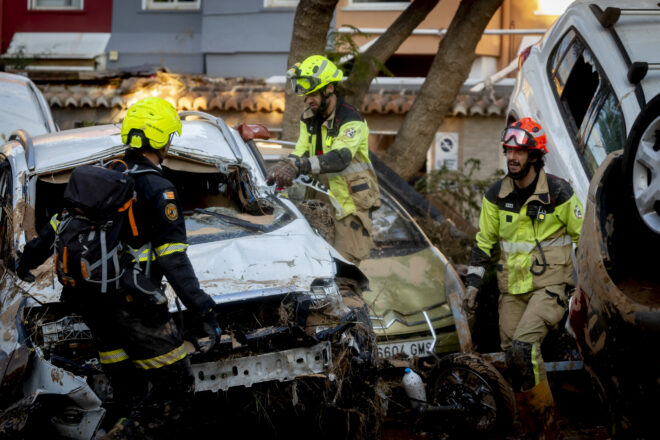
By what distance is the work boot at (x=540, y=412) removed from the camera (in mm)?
4891

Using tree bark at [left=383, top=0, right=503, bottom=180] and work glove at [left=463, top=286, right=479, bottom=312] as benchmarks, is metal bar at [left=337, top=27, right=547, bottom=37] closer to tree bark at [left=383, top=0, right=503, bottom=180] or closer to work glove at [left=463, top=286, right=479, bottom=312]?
tree bark at [left=383, top=0, right=503, bottom=180]

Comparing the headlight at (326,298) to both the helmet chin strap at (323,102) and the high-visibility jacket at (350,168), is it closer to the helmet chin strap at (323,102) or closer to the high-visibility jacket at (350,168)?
the high-visibility jacket at (350,168)

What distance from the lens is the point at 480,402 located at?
5.12 m

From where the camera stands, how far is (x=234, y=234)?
5.06 meters

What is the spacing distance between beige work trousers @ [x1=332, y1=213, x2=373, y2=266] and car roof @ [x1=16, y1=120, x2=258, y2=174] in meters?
0.79

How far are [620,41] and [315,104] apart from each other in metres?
2.09

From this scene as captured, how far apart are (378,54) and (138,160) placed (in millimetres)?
5496

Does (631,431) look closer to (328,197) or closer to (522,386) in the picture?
(522,386)

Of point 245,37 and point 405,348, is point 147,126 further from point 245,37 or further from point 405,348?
point 245,37

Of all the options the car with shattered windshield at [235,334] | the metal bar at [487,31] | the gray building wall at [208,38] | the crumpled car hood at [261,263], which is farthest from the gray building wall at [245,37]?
the crumpled car hood at [261,263]

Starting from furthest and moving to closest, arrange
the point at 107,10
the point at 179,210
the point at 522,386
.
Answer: the point at 107,10 → the point at 522,386 → the point at 179,210

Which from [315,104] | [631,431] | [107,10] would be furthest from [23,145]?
[107,10]

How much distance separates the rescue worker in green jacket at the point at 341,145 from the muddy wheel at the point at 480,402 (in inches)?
56.8

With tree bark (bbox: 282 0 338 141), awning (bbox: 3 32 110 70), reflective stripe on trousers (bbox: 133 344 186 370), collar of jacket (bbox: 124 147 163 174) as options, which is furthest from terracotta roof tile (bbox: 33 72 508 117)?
reflective stripe on trousers (bbox: 133 344 186 370)
